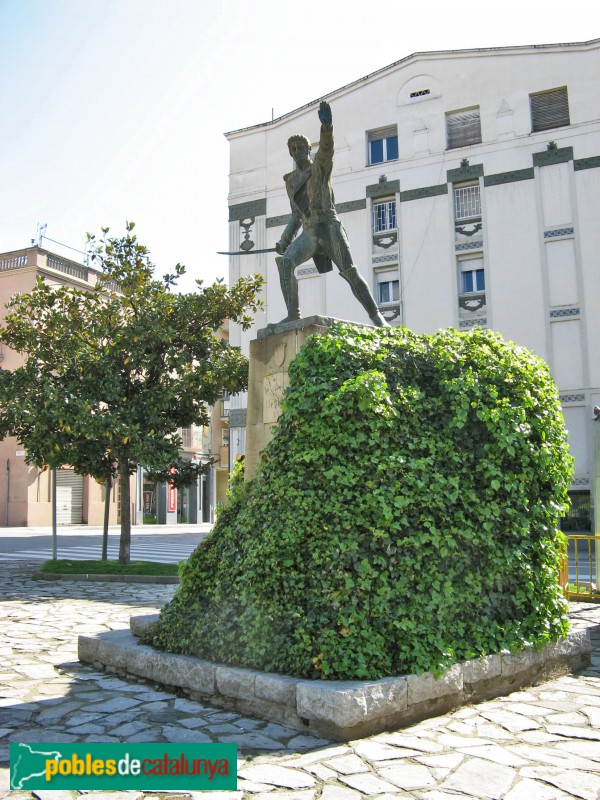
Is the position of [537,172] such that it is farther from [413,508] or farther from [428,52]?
[413,508]

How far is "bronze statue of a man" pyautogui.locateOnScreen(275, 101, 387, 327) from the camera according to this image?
6508mm

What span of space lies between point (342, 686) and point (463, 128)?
81.6ft

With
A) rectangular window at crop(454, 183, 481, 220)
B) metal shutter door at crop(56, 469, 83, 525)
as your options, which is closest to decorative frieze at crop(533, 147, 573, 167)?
rectangular window at crop(454, 183, 481, 220)

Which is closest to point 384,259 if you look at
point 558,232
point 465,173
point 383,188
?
point 383,188

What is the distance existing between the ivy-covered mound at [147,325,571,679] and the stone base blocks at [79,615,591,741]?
13cm

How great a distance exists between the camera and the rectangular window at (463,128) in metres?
25.2

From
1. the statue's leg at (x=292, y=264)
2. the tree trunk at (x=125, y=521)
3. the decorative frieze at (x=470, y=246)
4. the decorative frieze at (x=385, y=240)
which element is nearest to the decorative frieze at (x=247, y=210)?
the decorative frieze at (x=385, y=240)

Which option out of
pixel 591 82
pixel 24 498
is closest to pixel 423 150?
pixel 591 82

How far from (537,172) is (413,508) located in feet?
72.2

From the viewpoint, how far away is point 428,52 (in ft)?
84.2

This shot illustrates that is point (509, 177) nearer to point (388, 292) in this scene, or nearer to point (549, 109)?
point (549, 109)

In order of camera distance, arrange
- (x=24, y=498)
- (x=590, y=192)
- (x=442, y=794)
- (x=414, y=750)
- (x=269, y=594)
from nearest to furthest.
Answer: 1. (x=442, y=794)
2. (x=414, y=750)
3. (x=269, y=594)
4. (x=590, y=192)
5. (x=24, y=498)

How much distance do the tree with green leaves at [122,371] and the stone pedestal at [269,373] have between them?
20.7ft

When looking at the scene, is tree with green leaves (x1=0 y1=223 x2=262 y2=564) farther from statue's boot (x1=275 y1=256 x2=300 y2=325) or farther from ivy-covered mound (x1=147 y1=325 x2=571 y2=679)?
ivy-covered mound (x1=147 y1=325 x2=571 y2=679)
